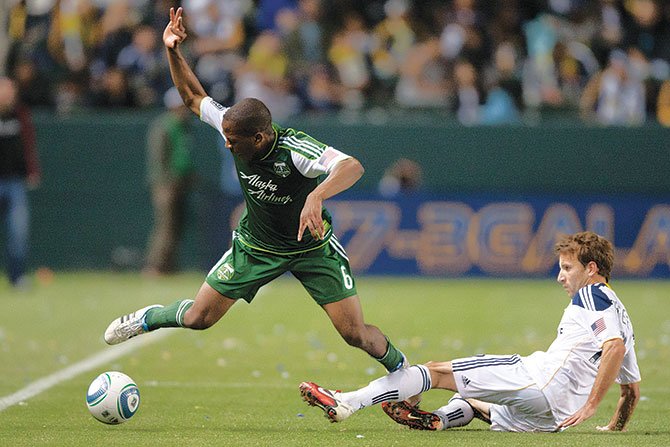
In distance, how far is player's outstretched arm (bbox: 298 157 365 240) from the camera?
6812mm

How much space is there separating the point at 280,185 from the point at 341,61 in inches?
498

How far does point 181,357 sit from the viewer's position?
1089 centimetres

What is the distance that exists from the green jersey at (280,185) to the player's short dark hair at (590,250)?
4.46 feet

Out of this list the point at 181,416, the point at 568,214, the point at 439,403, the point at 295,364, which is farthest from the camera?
the point at 568,214

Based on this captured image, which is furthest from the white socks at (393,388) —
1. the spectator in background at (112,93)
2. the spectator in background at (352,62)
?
the spectator in background at (112,93)

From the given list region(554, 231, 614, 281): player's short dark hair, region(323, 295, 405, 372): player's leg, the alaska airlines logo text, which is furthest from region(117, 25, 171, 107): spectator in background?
region(554, 231, 614, 281): player's short dark hair

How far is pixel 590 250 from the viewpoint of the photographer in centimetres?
713

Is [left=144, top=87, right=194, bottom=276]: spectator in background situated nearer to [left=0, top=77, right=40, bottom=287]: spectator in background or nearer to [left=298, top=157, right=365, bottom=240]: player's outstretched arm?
[left=0, top=77, right=40, bottom=287]: spectator in background

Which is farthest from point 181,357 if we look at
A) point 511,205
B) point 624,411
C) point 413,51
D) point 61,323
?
point 413,51

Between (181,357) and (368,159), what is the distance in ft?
31.1

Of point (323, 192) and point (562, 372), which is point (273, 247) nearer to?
point (323, 192)

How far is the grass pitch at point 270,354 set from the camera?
7.19 meters

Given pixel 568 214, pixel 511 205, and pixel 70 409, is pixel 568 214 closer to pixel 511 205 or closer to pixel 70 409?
pixel 511 205

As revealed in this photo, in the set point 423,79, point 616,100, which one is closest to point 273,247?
point 423,79
